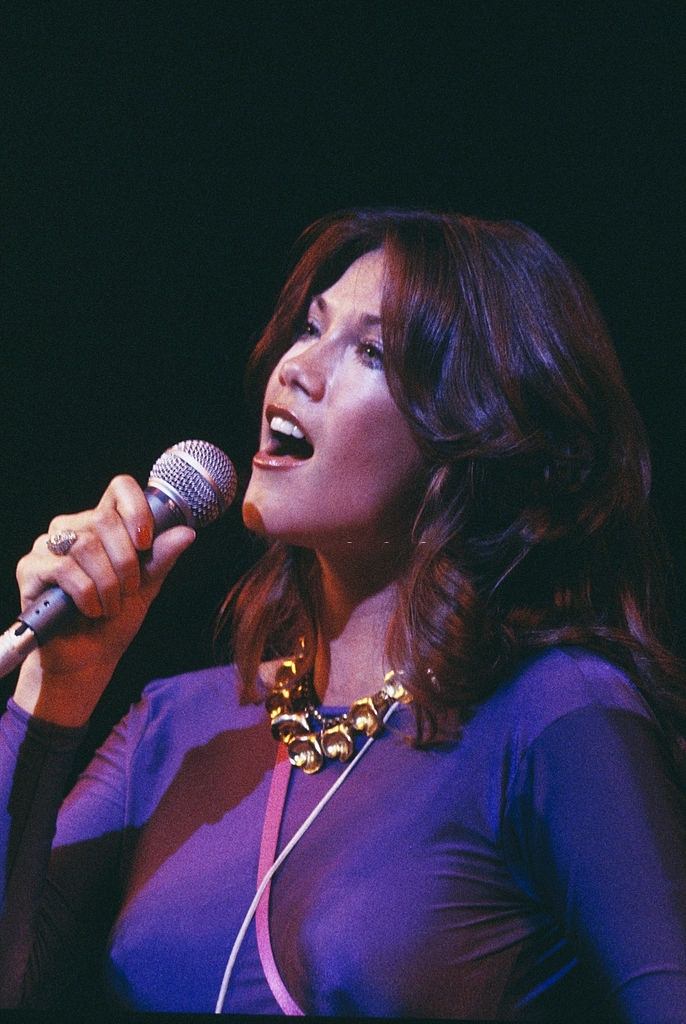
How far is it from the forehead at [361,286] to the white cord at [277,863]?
1.86 feet

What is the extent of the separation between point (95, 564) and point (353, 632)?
0.48m

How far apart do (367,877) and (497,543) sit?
0.49m

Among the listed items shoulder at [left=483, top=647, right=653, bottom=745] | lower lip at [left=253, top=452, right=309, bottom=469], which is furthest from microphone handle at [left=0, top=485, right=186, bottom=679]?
shoulder at [left=483, top=647, right=653, bottom=745]

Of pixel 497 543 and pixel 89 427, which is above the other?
pixel 89 427

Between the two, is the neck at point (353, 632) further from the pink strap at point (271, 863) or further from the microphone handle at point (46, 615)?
the microphone handle at point (46, 615)

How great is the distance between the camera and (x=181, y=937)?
135cm

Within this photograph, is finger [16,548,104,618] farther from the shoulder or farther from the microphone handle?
the shoulder

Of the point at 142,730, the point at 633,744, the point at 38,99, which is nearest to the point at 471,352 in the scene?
the point at 633,744

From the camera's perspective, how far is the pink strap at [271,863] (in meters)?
1.25

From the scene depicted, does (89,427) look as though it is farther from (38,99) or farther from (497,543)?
(497,543)

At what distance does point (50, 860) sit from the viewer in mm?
1562

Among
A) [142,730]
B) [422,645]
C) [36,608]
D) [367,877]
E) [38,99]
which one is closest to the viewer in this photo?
[36,608]

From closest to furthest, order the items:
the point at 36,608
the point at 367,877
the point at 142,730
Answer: the point at 36,608, the point at 367,877, the point at 142,730

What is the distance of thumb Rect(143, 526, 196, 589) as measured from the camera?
1274 mm
